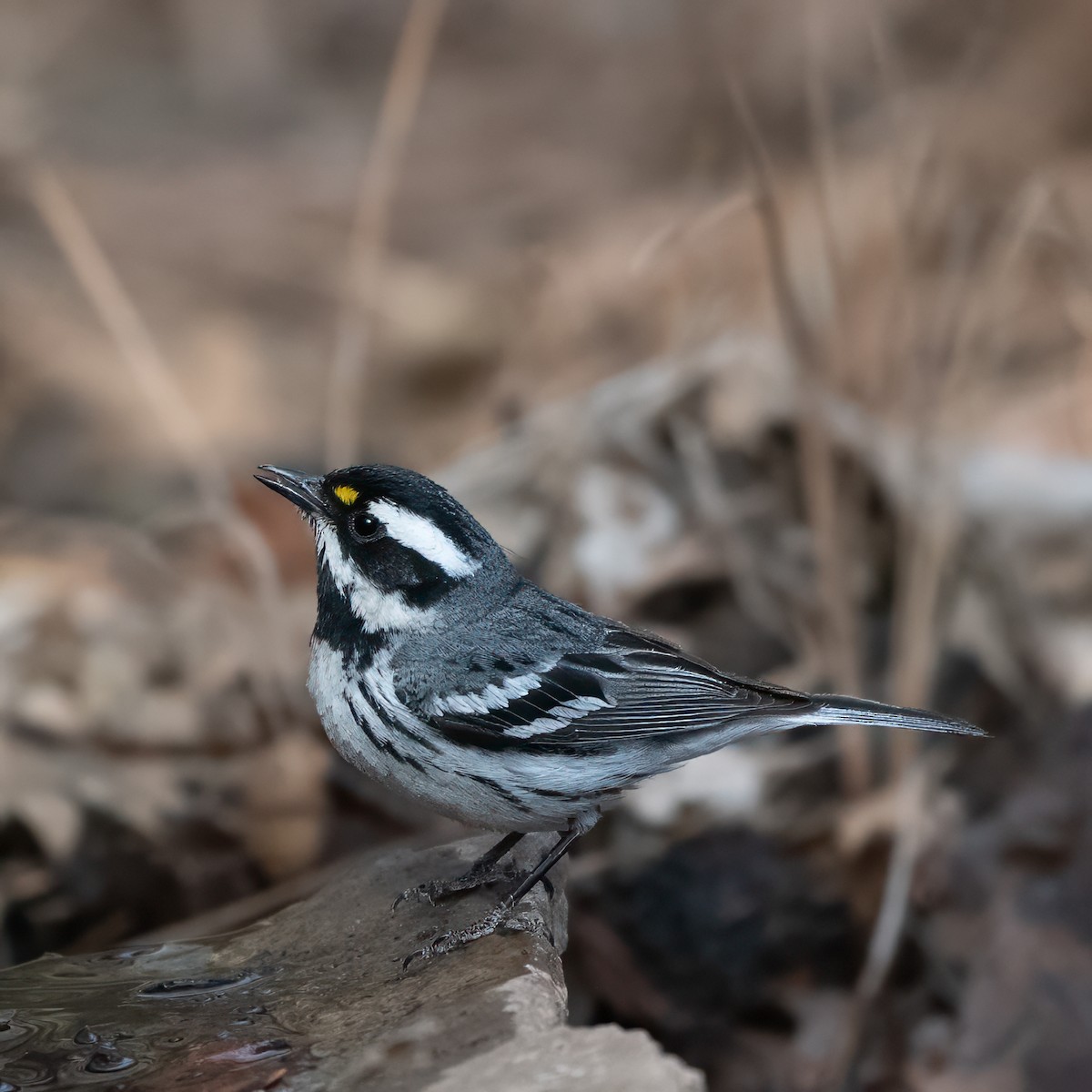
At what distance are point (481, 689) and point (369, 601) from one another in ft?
1.62

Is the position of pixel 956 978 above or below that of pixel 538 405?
Result: below

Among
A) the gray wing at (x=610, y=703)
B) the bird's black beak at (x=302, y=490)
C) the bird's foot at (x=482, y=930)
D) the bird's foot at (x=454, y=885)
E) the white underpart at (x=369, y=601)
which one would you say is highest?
the bird's black beak at (x=302, y=490)

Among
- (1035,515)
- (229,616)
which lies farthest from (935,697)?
(229,616)

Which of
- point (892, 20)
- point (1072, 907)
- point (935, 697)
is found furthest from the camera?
point (892, 20)

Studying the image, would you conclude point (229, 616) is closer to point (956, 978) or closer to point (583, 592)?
point (583, 592)

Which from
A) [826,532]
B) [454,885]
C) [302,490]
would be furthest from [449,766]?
[826,532]

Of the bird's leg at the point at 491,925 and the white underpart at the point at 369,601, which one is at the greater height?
the white underpart at the point at 369,601

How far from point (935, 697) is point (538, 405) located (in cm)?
Result: 307

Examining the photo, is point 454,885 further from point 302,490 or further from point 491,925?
point 302,490

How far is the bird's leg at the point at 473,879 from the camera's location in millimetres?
4180

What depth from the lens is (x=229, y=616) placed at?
725 centimetres

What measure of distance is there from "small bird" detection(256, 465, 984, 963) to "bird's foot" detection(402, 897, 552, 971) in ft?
0.13

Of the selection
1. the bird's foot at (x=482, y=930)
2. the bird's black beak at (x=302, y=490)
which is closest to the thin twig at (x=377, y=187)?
the bird's black beak at (x=302, y=490)

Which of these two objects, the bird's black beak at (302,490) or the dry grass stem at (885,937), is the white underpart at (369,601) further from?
the dry grass stem at (885,937)
